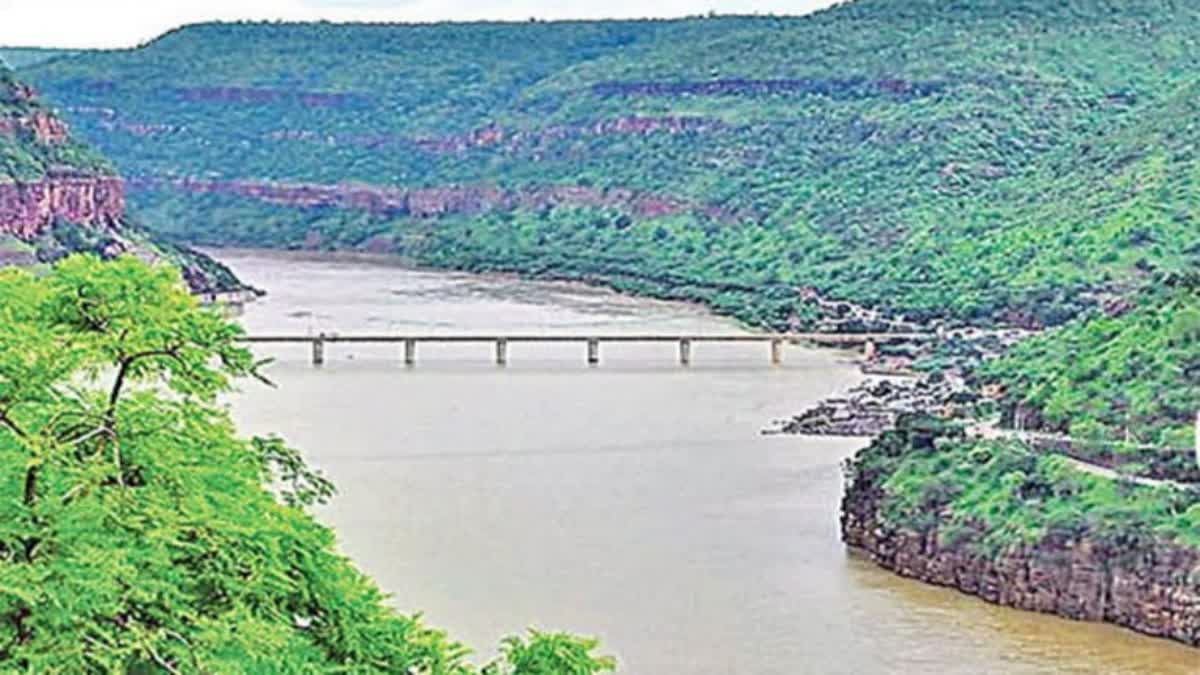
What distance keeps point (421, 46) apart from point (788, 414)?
123 m

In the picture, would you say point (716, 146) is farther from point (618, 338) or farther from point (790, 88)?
point (618, 338)

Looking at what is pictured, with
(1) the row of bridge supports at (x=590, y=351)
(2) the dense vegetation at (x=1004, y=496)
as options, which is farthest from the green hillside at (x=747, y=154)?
(1) the row of bridge supports at (x=590, y=351)

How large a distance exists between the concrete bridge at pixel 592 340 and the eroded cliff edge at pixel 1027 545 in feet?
90.9

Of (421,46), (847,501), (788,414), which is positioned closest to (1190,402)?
(847,501)

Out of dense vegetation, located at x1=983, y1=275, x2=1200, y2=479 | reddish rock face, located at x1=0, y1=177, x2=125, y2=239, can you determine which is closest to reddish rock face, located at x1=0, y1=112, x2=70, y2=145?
reddish rock face, located at x1=0, y1=177, x2=125, y2=239

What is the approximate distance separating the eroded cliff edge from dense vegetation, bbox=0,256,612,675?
22.4 meters

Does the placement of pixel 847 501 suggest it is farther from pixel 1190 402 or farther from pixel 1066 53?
pixel 1066 53

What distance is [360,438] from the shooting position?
175 ft

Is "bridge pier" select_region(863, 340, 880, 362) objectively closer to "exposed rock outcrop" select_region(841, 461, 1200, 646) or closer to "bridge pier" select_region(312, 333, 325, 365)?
"bridge pier" select_region(312, 333, 325, 365)

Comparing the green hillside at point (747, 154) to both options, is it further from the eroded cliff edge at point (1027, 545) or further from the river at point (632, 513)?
the river at point (632, 513)

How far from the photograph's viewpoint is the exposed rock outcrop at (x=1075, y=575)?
34625 millimetres

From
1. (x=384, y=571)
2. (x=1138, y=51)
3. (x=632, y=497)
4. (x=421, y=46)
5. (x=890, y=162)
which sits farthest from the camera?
(x=421, y=46)

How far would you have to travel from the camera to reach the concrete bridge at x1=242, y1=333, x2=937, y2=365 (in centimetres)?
7031

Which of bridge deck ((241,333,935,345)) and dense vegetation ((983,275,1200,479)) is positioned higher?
dense vegetation ((983,275,1200,479))
